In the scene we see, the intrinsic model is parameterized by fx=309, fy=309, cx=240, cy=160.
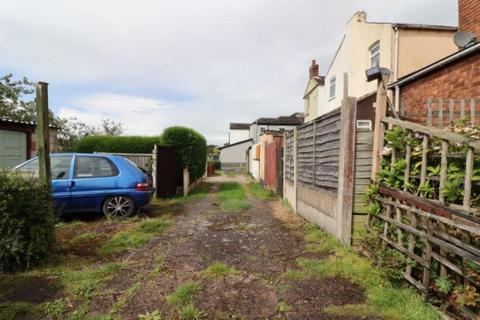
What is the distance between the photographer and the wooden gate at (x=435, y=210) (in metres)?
2.59

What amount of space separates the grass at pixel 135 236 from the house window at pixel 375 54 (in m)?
11.6

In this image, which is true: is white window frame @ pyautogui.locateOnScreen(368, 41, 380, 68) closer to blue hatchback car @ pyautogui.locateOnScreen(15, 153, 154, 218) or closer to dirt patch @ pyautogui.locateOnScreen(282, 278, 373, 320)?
blue hatchback car @ pyautogui.locateOnScreen(15, 153, 154, 218)

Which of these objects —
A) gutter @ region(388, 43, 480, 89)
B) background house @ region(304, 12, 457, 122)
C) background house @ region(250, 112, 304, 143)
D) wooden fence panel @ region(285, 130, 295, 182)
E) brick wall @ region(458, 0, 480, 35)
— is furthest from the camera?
background house @ region(250, 112, 304, 143)

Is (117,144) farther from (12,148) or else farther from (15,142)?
(12,148)

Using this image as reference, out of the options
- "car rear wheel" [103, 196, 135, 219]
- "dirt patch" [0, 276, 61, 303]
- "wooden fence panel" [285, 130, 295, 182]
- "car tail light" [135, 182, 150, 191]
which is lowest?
"dirt patch" [0, 276, 61, 303]

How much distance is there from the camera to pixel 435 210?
2.96 meters

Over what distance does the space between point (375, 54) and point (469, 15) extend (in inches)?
214

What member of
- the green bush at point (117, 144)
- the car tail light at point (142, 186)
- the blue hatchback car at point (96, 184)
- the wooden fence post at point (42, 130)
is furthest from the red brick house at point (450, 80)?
the green bush at point (117, 144)

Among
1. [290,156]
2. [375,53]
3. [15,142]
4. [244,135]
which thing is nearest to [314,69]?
[375,53]

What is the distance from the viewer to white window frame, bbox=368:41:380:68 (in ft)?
44.2

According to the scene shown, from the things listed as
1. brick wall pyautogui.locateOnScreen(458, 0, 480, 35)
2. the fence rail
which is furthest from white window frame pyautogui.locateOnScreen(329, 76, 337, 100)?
the fence rail

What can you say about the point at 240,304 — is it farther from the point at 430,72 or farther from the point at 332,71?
the point at 332,71

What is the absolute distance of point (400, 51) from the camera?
40.9 ft

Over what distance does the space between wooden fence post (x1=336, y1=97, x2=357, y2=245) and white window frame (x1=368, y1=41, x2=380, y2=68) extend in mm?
10074
